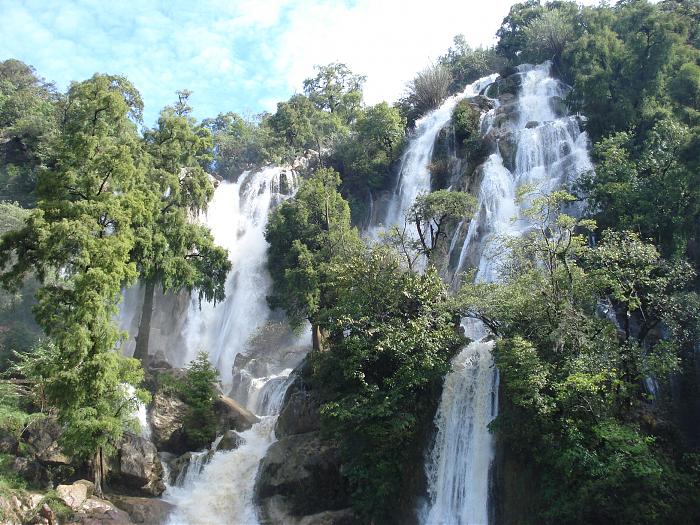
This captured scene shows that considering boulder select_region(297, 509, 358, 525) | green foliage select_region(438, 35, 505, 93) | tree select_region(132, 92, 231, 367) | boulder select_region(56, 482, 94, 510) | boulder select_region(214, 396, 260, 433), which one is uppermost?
green foliage select_region(438, 35, 505, 93)

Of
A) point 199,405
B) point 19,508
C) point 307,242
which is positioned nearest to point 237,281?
point 307,242

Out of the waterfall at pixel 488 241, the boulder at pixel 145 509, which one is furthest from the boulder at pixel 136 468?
the waterfall at pixel 488 241

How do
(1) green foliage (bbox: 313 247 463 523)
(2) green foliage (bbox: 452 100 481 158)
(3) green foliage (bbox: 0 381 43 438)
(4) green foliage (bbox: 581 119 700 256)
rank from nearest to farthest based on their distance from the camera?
(1) green foliage (bbox: 313 247 463 523) < (3) green foliage (bbox: 0 381 43 438) < (4) green foliage (bbox: 581 119 700 256) < (2) green foliage (bbox: 452 100 481 158)

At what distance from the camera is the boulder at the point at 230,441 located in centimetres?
1948

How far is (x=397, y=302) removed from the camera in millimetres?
16719

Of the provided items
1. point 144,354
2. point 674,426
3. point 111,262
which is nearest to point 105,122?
point 111,262

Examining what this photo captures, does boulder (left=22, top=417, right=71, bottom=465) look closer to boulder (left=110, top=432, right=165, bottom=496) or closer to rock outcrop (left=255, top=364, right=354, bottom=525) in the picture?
boulder (left=110, top=432, right=165, bottom=496)

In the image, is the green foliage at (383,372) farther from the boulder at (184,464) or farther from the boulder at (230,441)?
the boulder at (184,464)

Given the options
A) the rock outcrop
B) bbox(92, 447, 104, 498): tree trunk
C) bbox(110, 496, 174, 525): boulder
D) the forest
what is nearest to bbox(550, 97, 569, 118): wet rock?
the forest

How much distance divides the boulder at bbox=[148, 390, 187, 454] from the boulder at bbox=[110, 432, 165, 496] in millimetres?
2078

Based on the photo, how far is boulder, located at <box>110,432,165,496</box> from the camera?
1705 cm

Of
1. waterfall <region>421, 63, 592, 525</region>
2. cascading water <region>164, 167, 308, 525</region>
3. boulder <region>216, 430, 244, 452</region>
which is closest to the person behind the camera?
waterfall <region>421, 63, 592, 525</region>

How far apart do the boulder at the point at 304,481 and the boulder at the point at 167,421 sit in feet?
13.7

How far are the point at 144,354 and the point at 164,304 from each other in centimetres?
1087
